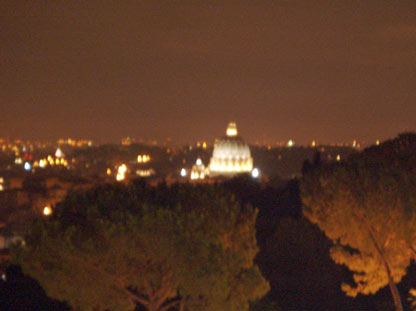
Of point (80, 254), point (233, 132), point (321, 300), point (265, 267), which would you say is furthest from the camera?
point (233, 132)

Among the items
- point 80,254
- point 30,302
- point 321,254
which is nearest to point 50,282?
point 80,254

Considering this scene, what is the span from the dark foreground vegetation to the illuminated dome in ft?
300

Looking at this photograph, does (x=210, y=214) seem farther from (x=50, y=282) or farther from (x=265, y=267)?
(x=265, y=267)

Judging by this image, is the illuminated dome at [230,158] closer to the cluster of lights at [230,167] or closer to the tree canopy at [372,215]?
the cluster of lights at [230,167]

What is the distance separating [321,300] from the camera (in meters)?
16.9

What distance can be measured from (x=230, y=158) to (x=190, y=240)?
320 ft

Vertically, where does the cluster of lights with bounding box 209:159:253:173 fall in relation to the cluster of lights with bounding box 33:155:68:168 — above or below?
below

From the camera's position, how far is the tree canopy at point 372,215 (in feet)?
41.0

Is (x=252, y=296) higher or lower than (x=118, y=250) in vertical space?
lower

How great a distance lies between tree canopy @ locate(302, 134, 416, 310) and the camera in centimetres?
1249

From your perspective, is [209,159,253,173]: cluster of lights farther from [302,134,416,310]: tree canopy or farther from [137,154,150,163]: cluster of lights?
[302,134,416,310]: tree canopy

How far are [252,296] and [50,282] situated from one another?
3.37m

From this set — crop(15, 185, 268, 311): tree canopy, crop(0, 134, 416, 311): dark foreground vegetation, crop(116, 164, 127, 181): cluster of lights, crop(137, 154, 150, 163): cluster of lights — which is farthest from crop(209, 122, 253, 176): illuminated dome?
crop(15, 185, 268, 311): tree canopy

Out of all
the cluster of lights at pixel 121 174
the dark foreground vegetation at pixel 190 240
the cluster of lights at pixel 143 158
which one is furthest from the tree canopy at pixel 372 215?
the cluster of lights at pixel 143 158
